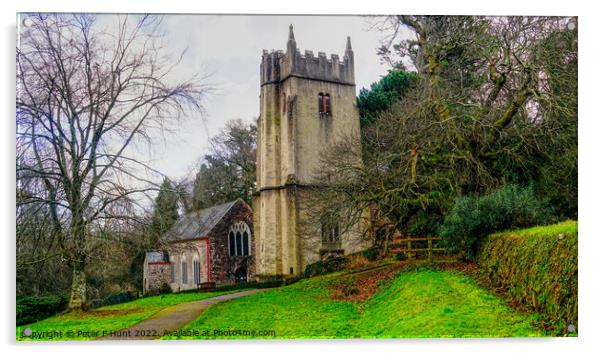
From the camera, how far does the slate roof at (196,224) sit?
10.8 m

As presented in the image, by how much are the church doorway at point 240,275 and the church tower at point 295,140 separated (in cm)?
198

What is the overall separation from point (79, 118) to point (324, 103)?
361 inches

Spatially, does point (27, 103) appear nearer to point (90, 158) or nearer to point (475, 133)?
point (90, 158)

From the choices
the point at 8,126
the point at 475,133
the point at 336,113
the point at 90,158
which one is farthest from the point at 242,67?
the point at 336,113

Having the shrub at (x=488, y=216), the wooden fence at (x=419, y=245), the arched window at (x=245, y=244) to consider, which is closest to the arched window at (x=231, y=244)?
the arched window at (x=245, y=244)

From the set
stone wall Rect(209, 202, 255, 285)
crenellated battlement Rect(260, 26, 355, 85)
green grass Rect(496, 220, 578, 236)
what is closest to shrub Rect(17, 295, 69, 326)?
stone wall Rect(209, 202, 255, 285)

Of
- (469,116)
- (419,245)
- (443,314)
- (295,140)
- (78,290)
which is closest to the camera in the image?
(443,314)

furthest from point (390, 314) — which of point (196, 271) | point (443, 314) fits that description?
point (196, 271)

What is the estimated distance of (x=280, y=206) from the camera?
18938mm

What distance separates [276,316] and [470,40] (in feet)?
21.2

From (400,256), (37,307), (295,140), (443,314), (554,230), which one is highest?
(295,140)

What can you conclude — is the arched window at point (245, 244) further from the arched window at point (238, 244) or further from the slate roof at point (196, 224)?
the slate roof at point (196, 224)

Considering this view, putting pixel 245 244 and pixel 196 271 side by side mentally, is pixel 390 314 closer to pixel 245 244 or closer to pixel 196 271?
pixel 196 271

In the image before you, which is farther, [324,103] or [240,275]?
[324,103]
